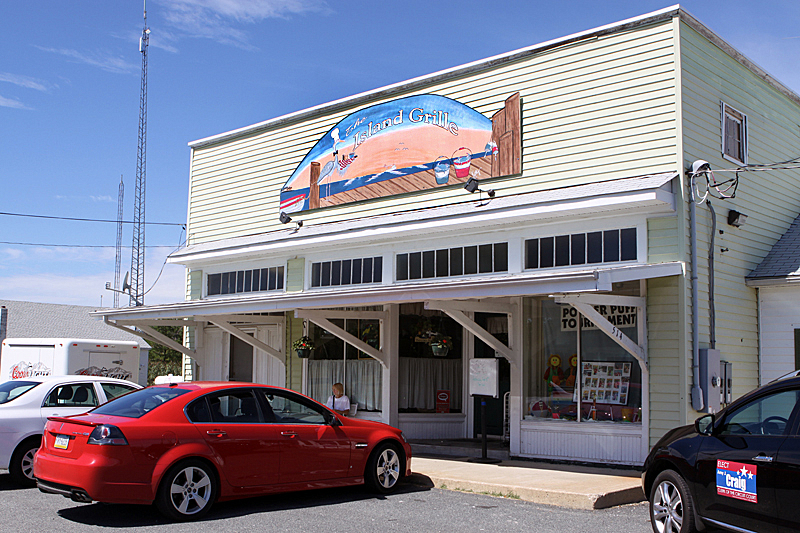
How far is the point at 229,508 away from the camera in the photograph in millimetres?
8344

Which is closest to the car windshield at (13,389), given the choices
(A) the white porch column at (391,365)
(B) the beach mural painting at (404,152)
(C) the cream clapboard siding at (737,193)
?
(A) the white porch column at (391,365)

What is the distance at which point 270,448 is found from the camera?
27.4 feet

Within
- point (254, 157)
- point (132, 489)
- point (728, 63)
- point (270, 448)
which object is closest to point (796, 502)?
point (270, 448)

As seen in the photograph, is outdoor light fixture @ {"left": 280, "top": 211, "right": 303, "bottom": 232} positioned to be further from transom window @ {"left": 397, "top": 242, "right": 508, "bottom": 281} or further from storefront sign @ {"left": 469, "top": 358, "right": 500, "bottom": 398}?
storefront sign @ {"left": 469, "top": 358, "right": 500, "bottom": 398}

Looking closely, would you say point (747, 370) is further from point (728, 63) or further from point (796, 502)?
point (796, 502)

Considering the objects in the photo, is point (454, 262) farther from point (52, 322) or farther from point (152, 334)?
point (52, 322)

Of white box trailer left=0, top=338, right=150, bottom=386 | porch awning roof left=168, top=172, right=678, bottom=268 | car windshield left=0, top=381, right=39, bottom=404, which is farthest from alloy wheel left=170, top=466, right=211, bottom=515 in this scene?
white box trailer left=0, top=338, right=150, bottom=386

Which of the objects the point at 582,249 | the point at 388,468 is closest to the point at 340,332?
the point at 388,468

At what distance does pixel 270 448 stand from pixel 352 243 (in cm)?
691

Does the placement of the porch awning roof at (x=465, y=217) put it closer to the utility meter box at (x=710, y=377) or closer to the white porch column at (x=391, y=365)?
the white porch column at (x=391, y=365)

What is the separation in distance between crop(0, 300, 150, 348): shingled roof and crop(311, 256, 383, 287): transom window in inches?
654

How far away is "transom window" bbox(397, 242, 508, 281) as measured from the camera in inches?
498

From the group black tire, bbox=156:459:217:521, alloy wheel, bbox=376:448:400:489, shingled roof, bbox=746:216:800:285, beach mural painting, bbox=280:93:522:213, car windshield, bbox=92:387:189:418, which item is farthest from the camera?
beach mural painting, bbox=280:93:522:213

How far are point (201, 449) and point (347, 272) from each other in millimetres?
7529
